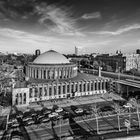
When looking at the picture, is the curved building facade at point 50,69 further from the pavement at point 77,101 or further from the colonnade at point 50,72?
the pavement at point 77,101

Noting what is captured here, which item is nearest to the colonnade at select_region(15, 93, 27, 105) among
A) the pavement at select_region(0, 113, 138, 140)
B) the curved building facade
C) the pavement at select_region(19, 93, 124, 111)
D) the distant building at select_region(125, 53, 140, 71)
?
the pavement at select_region(19, 93, 124, 111)

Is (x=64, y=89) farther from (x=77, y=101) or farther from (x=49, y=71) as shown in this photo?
(x=49, y=71)

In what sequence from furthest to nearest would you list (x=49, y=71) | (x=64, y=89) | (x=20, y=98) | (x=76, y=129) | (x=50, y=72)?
(x=49, y=71) < (x=50, y=72) < (x=64, y=89) < (x=20, y=98) < (x=76, y=129)

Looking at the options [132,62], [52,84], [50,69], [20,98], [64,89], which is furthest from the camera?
[132,62]

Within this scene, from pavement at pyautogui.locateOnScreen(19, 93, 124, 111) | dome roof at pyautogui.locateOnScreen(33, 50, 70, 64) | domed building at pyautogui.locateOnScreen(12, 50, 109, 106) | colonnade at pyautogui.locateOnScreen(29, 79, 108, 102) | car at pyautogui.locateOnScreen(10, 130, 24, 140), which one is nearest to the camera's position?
car at pyautogui.locateOnScreen(10, 130, 24, 140)

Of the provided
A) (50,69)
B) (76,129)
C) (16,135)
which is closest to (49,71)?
(50,69)

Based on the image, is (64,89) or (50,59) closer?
(64,89)

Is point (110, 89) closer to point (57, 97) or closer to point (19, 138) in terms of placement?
point (57, 97)

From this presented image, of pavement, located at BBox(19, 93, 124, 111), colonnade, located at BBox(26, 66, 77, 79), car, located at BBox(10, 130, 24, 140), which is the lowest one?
car, located at BBox(10, 130, 24, 140)

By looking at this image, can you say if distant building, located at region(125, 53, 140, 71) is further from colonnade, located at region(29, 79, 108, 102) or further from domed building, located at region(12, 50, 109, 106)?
colonnade, located at region(29, 79, 108, 102)
